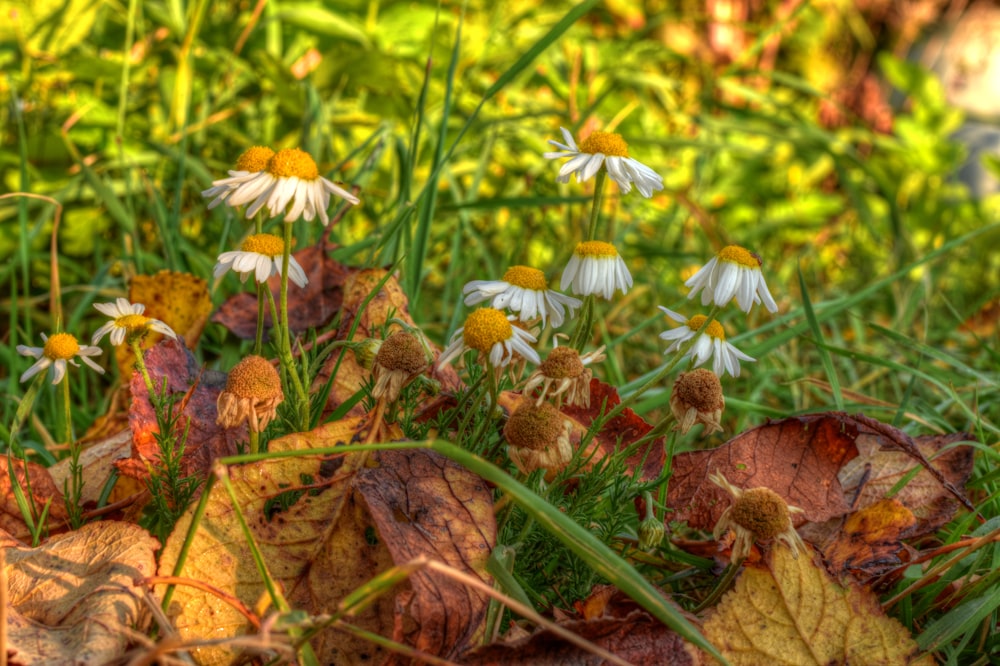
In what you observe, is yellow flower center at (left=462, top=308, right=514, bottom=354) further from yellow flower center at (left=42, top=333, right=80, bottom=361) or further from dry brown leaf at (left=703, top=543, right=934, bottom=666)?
yellow flower center at (left=42, top=333, right=80, bottom=361)

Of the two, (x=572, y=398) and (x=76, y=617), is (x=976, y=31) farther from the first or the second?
(x=76, y=617)

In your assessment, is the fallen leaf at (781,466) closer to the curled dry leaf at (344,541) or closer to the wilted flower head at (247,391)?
the curled dry leaf at (344,541)

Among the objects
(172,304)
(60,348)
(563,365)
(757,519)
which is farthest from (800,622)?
(172,304)

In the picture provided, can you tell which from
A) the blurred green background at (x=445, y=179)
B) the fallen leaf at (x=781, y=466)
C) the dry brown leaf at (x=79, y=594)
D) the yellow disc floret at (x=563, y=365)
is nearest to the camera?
the dry brown leaf at (x=79, y=594)

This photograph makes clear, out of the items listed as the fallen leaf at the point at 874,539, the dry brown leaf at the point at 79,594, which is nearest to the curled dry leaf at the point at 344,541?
the dry brown leaf at the point at 79,594

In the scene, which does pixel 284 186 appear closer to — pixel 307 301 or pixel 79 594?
pixel 79 594

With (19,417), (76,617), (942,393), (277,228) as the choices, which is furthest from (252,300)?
(942,393)

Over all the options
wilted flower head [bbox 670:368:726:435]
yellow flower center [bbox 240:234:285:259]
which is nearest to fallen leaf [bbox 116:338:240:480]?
yellow flower center [bbox 240:234:285:259]
